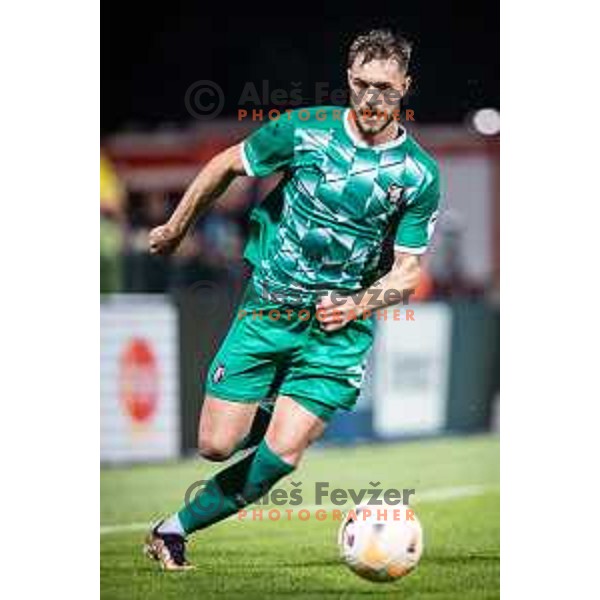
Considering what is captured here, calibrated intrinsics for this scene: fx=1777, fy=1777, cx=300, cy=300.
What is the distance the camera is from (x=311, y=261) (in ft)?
18.7

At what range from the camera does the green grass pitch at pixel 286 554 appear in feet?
18.5

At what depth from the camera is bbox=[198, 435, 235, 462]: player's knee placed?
5746mm

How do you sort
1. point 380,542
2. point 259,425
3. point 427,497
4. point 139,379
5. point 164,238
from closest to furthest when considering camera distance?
1. point 380,542
2. point 259,425
3. point 164,238
4. point 427,497
5. point 139,379

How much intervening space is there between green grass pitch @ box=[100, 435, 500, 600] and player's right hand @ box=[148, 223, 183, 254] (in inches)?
28.8

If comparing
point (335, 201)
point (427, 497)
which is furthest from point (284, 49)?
point (427, 497)

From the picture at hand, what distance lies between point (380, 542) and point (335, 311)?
745 millimetres

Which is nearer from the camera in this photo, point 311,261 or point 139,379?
point 311,261

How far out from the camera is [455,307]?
9.37m

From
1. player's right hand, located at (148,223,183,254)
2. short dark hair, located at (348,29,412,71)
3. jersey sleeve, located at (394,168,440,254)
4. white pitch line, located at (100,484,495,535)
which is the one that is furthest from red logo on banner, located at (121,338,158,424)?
short dark hair, located at (348,29,412,71)

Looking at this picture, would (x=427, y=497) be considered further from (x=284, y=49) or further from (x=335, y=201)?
(x=284, y=49)

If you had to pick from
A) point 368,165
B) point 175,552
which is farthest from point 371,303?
point 175,552

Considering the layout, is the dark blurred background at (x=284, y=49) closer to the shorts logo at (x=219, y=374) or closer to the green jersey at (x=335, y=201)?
the green jersey at (x=335, y=201)

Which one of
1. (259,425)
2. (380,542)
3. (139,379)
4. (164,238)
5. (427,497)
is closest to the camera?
(380,542)
